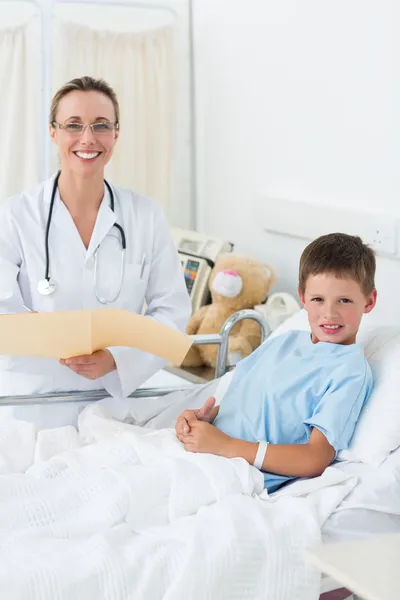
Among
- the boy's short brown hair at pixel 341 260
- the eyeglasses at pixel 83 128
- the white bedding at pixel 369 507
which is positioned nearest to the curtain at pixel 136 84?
the eyeglasses at pixel 83 128

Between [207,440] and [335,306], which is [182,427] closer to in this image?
[207,440]

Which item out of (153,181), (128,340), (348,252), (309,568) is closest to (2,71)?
(153,181)

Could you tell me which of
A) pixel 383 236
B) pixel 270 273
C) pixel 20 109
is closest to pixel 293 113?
pixel 270 273

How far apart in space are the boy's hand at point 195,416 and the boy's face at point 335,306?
292mm

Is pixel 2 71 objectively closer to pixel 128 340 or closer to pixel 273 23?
pixel 273 23

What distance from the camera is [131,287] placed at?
241cm

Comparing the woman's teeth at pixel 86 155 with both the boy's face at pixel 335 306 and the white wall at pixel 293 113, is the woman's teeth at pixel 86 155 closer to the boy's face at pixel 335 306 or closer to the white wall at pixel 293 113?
the boy's face at pixel 335 306

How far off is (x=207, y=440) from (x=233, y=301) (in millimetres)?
1358

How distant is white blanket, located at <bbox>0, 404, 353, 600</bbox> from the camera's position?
1543mm

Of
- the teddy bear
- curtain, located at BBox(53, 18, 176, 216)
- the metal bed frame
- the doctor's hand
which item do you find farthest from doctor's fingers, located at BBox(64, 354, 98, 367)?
curtain, located at BBox(53, 18, 176, 216)

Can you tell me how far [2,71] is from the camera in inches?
135

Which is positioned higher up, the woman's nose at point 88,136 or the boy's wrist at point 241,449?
the woman's nose at point 88,136

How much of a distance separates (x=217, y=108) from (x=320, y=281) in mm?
1931

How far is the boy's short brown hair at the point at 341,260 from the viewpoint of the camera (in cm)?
205
